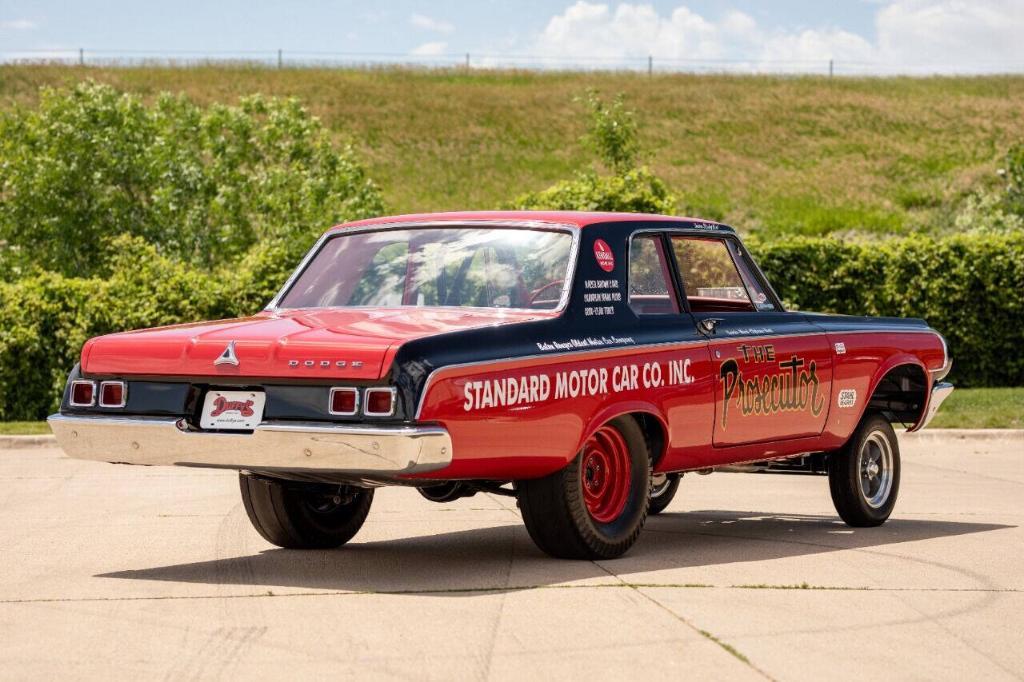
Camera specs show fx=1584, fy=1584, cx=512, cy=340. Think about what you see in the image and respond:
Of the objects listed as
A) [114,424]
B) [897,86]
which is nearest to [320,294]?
[114,424]

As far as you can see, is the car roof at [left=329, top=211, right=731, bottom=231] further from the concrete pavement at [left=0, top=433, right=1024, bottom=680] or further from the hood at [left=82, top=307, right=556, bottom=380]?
the concrete pavement at [left=0, top=433, right=1024, bottom=680]

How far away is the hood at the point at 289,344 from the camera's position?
23.0ft

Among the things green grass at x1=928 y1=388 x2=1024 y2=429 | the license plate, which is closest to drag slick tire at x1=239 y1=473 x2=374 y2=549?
the license plate

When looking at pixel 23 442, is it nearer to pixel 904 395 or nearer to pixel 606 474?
pixel 904 395

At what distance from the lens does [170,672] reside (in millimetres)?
5641

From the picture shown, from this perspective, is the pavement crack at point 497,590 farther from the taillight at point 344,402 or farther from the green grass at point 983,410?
the green grass at point 983,410

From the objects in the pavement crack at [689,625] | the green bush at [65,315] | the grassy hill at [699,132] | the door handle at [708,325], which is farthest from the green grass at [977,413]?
the grassy hill at [699,132]

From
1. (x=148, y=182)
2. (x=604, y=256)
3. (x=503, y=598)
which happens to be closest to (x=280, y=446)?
(x=503, y=598)

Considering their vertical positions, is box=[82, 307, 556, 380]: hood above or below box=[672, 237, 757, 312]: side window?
below

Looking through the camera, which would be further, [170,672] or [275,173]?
[275,173]

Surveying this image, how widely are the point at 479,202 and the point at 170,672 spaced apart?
59.9m

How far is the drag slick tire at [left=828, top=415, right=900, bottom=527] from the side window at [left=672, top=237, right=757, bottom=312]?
1294mm

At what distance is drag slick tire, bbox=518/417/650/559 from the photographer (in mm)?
7762

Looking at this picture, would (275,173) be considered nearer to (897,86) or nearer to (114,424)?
(114,424)
